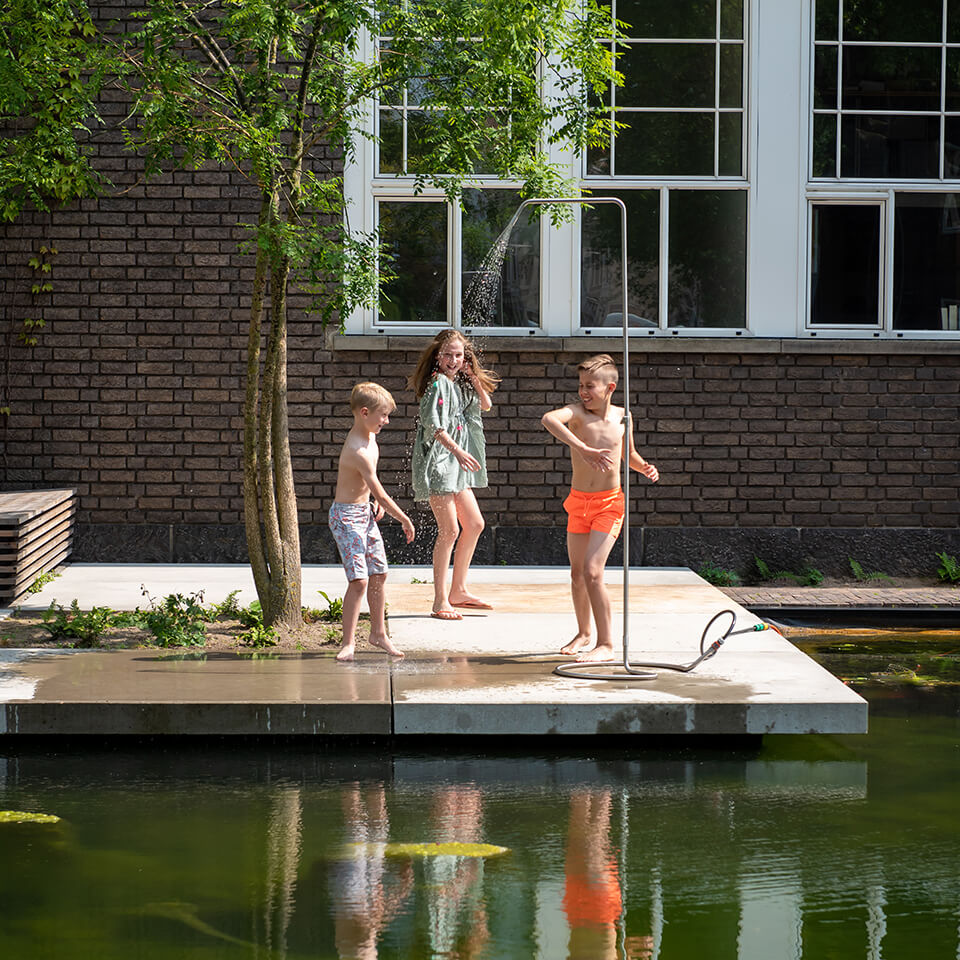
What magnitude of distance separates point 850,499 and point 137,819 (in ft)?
26.9

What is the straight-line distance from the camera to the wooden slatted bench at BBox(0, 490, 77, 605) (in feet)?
29.3

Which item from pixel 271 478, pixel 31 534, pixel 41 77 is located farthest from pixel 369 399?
pixel 31 534

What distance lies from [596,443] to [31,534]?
4.34m

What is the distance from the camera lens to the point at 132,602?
9.28m

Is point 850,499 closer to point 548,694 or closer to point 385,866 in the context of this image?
point 548,694

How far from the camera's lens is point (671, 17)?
1177 centimetres

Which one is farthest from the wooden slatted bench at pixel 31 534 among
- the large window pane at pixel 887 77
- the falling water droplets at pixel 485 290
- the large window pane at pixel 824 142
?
the large window pane at pixel 887 77

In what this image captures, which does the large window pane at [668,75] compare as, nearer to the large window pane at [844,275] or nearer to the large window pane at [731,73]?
the large window pane at [731,73]

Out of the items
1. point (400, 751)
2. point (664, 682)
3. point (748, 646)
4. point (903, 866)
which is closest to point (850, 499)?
point (748, 646)

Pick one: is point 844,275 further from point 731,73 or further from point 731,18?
point 731,18

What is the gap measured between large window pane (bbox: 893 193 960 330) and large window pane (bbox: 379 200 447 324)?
3.88 metres

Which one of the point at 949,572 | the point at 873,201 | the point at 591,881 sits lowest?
the point at 591,881

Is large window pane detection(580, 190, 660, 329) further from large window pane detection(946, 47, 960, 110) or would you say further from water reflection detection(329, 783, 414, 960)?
water reflection detection(329, 783, 414, 960)

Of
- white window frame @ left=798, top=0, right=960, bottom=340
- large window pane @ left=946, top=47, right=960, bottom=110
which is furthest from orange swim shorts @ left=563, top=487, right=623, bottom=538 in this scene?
large window pane @ left=946, top=47, right=960, bottom=110
